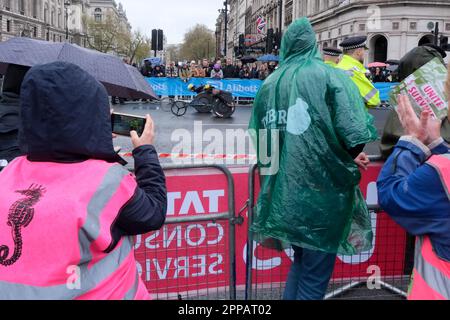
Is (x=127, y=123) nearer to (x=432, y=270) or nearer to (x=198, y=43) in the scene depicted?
(x=432, y=270)

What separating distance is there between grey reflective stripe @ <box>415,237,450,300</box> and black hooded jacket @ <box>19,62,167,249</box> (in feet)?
3.65

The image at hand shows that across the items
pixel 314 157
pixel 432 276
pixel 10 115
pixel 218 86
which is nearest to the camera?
pixel 432 276

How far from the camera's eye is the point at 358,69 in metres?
5.54

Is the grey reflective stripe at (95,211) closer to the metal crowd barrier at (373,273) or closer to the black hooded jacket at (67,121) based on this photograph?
the black hooded jacket at (67,121)

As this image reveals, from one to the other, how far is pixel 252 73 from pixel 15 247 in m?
25.4

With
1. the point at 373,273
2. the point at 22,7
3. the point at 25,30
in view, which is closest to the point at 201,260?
the point at 373,273

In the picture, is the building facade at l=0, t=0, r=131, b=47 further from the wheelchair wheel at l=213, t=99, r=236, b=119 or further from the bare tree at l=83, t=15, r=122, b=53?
the wheelchair wheel at l=213, t=99, r=236, b=119

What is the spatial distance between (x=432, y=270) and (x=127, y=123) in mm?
1408

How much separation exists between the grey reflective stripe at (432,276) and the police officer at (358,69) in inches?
130

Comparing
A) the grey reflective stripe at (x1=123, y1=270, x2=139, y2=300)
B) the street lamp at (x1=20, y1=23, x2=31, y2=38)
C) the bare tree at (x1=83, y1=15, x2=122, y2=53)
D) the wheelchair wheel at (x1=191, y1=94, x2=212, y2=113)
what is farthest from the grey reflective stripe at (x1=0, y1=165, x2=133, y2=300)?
the bare tree at (x1=83, y1=15, x2=122, y2=53)

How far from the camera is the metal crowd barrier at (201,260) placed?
131 inches

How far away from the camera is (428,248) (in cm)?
201

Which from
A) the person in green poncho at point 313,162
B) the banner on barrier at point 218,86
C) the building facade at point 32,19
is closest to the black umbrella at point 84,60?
the person in green poncho at point 313,162
